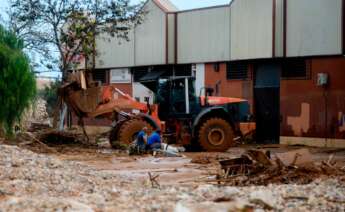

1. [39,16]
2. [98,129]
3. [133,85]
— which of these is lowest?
[98,129]

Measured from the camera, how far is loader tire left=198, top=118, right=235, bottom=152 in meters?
27.2

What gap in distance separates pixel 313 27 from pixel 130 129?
1117cm

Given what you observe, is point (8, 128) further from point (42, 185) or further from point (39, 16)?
point (42, 185)

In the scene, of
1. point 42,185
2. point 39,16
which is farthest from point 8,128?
point 42,185

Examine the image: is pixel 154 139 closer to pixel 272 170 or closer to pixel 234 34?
pixel 272 170

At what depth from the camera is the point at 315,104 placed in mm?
32906

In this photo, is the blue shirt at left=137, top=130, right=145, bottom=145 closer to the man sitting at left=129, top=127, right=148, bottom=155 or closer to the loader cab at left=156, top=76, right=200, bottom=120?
the man sitting at left=129, top=127, right=148, bottom=155

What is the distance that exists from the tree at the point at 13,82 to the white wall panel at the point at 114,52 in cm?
1616

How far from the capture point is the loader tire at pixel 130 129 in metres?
26.5

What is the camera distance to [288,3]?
33.6 metres

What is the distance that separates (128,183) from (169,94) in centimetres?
1341

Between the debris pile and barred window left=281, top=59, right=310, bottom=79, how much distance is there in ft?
58.1

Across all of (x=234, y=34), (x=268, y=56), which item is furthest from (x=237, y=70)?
(x=268, y=56)

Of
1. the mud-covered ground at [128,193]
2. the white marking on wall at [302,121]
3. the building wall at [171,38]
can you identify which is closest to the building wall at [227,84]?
the building wall at [171,38]
